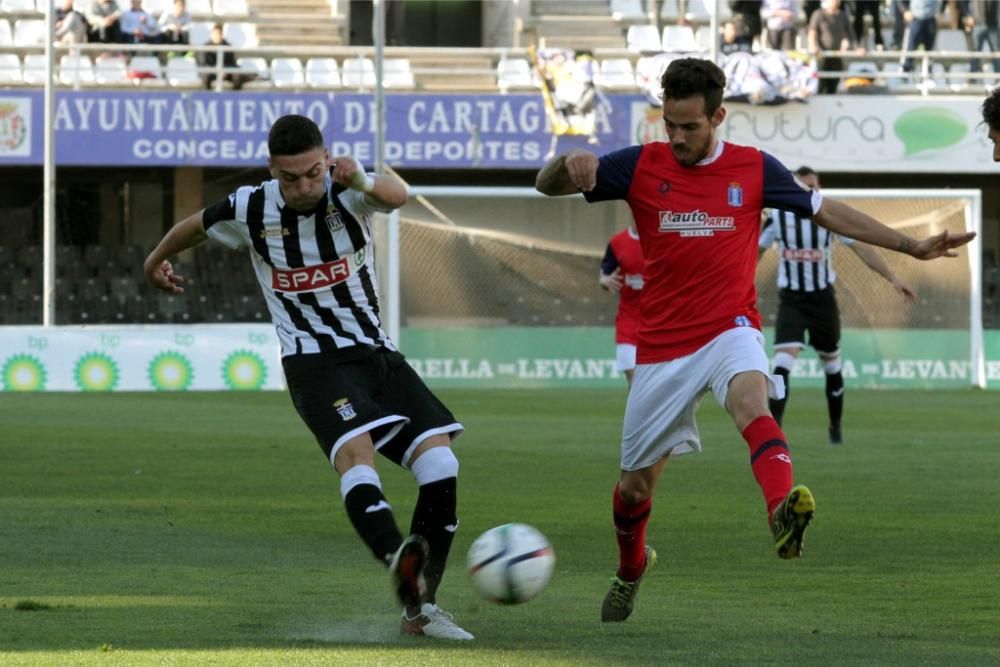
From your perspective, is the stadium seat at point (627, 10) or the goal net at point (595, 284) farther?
the stadium seat at point (627, 10)

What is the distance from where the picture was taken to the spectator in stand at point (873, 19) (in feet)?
105

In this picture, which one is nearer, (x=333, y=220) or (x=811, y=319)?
(x=333, y=220)

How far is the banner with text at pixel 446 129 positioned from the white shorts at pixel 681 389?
22090mm

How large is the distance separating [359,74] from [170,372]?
7632mm

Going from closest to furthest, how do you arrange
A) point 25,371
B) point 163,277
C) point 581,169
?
point 581,169
point 163,277
point 25,371

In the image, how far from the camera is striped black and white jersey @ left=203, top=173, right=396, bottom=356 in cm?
675

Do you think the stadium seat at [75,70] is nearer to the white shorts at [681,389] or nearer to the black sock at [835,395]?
the black sock at [835,395]

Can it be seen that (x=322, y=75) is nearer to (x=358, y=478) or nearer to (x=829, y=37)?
(x=829, y=37)

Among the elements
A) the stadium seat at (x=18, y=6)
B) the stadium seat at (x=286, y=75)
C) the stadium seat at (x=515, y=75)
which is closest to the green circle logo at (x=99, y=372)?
the stadium seat at (x=286, y=75)

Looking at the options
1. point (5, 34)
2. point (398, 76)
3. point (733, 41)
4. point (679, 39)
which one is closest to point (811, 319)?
point (733, 41)

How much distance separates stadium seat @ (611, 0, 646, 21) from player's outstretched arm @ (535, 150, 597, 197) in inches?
1082

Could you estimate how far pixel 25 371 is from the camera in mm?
24156

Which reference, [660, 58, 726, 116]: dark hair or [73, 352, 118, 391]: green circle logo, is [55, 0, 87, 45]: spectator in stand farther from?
[660, 58, 726, 116]: dark hair

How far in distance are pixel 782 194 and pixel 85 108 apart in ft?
75.8
